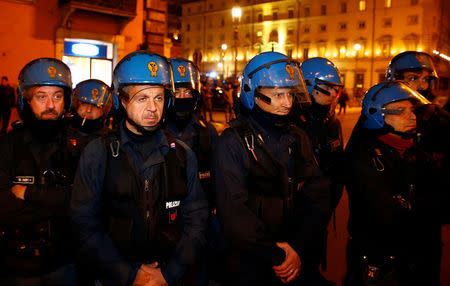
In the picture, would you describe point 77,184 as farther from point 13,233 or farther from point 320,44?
point 320,44

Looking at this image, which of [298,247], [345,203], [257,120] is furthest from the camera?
[345,203]

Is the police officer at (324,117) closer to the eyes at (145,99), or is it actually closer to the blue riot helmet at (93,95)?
the eyes at (145,99)

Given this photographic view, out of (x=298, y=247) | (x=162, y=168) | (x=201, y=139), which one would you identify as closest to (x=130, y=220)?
(x=162, y=168)

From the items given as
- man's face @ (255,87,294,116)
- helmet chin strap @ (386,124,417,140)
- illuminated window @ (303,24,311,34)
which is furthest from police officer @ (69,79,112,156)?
illuminated window @ (303,24,311,34)

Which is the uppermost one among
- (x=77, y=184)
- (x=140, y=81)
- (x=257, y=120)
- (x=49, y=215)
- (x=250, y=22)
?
(x=250, y=22)

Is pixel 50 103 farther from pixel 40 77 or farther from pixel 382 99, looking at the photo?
pixel 382 99

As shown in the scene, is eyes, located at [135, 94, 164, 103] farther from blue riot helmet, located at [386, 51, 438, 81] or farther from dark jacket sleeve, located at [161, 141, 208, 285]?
blue riot helmet, located at [386, 51, 438, 81]

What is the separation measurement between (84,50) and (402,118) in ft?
40.7

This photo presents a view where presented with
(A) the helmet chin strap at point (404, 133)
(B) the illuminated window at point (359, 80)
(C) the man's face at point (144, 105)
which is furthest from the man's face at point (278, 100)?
(B) the illuminated window at point (359, 80)

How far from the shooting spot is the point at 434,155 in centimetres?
305

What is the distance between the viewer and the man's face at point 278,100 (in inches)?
107

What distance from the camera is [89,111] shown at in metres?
4.41

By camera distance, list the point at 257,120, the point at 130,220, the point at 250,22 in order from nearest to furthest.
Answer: the point at 130,220
the point at 257,120
the point at 250,22

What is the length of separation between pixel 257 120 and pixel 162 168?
883 millimetres
